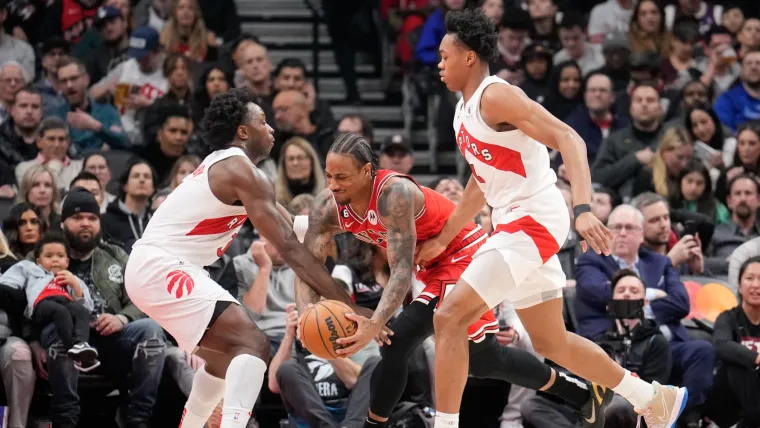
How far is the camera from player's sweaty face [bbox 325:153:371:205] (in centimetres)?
615

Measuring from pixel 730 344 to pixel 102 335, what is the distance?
4.26 m

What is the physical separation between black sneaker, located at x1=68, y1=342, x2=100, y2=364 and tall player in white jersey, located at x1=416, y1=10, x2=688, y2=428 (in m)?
2.40

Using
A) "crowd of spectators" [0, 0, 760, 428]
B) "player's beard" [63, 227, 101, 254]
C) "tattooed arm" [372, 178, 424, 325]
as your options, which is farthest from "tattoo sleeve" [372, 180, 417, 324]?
"player's beard" [63, 227, 101, 254]

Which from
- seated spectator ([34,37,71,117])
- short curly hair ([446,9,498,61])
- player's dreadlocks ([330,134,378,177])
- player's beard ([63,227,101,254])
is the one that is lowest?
player's beard ([63,227,101,254])

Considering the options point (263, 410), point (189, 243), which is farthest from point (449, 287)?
point (263, 410)

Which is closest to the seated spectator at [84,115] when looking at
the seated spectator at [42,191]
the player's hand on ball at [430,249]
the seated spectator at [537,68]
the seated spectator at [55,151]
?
the seated spectator at [55,151]

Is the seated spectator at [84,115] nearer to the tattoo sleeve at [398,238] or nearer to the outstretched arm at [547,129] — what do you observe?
the tattoo sleeve at [398,238]

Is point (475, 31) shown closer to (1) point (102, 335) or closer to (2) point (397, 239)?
(2) point (397, 239)

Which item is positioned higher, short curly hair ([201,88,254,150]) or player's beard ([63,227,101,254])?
short curly hair ([201,88,254,150])

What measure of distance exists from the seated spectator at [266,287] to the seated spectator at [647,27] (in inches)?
217

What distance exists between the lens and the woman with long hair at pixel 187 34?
→ 12070 millimetres

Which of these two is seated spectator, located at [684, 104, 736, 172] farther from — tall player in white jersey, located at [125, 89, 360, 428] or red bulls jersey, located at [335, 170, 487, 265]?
tall player in white jersey, located at [125, 89, 360, 428]

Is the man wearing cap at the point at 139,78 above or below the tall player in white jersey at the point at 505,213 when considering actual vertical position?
below

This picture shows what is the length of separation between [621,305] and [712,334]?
0.93m
